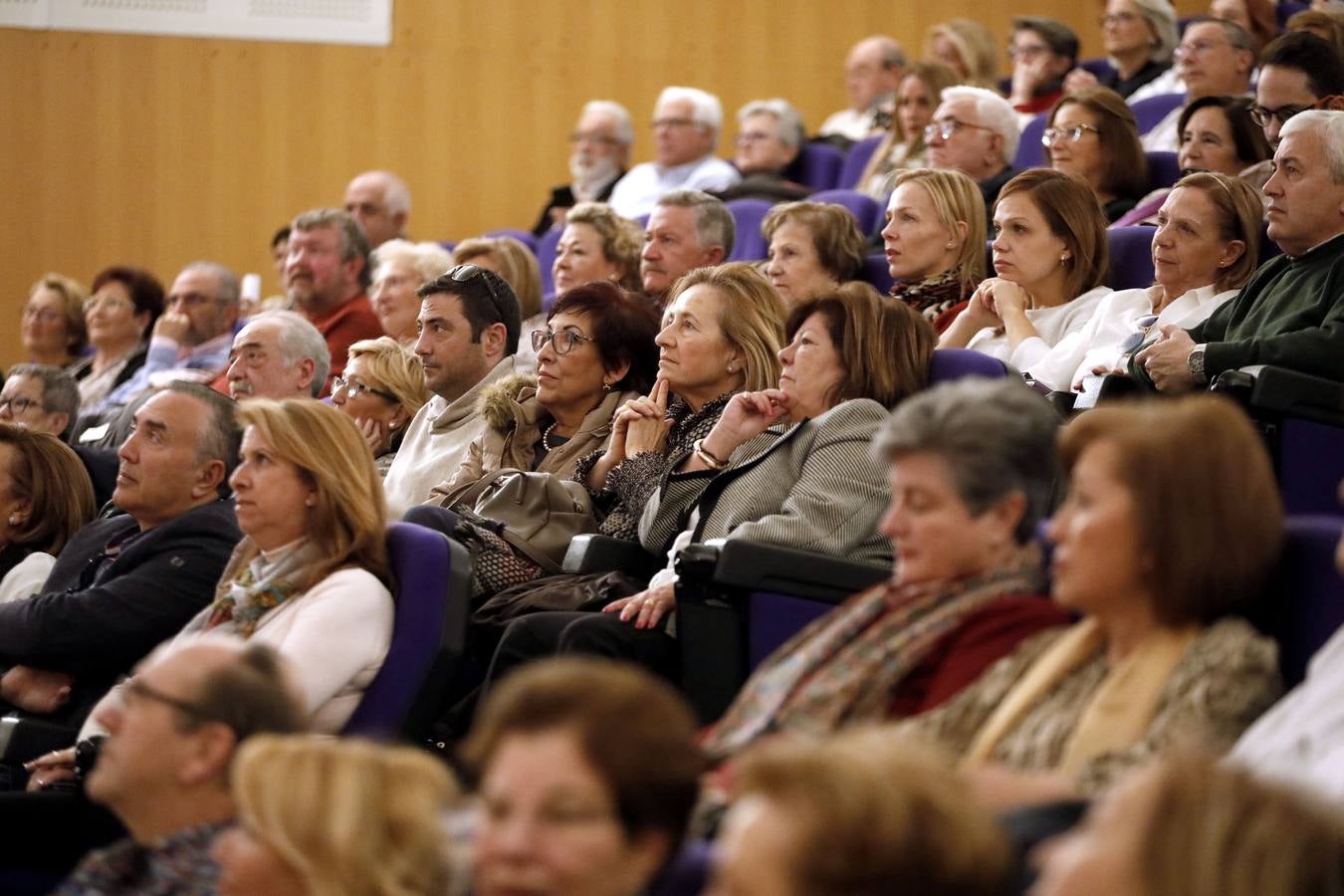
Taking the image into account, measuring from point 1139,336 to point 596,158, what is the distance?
133 inches

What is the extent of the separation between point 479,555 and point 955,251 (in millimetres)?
1403

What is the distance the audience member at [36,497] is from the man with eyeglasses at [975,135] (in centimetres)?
233

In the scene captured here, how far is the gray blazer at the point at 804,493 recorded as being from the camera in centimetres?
268

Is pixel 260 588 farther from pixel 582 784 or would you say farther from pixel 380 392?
pixel 380 392

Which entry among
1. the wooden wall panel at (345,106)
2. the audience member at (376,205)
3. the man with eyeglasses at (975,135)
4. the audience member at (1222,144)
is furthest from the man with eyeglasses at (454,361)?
the wooden wall panel at (345,106)

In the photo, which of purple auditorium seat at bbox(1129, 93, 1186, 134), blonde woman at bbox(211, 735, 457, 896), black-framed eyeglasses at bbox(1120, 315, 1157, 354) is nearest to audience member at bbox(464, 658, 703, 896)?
blonde woman at bbox(211, 735, 457, 896)

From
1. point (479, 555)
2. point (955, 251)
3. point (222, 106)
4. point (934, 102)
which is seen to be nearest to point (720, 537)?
point (479, 555)

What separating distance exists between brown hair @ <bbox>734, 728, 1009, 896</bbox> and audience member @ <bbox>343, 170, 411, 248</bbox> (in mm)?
5125

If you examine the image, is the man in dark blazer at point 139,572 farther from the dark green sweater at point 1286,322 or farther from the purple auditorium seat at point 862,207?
the purple auditorium seat at point 862,207

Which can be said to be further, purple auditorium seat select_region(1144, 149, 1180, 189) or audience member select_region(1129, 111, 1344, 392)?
purple auditorium seat select_region(1144, 149, 1180, 189)

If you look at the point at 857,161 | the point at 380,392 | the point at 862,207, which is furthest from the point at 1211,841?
the point at 857,161

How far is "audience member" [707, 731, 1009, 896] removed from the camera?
1.17 metres

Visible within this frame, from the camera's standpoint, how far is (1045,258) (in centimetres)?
356

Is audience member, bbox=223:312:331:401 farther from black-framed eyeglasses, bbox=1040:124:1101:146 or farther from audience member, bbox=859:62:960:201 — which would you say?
audience member, bbox=859:62:960:201
